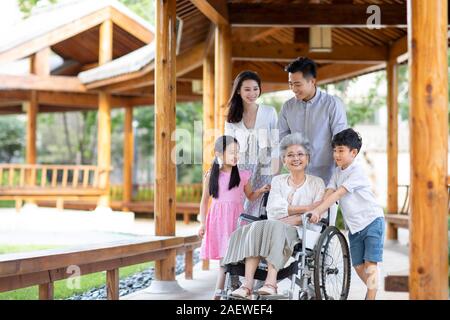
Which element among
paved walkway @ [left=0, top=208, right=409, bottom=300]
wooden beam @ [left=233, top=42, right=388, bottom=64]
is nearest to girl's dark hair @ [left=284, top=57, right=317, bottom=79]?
paved walkway @ [left=0, top=208, right=409, bottom=300]

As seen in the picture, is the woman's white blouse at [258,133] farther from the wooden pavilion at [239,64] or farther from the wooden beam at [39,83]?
the wooden beam at [39,83]

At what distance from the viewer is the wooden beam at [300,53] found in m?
9.16

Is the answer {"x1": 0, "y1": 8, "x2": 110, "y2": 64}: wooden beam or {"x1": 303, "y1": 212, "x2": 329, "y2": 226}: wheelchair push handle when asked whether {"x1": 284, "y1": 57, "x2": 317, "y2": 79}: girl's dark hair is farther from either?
{"x1": 0, "y1": 8, "x2": 110, "y2": 64}: wooden beam

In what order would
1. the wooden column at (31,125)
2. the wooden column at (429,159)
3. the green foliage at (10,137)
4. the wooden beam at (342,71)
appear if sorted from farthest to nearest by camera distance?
the green foliage at (10,137)
the wooden column at (31,125)
the wooden beam at (342,71)
the wooden column at (429,159)

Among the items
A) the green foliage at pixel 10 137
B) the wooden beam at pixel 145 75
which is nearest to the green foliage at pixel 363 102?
the wooden beam at pixel 145 75

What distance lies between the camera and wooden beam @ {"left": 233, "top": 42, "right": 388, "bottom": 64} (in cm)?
916

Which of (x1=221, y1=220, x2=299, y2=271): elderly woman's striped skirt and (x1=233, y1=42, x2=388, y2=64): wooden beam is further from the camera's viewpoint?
(x1=233, y1=42, x2=388, y2=64): wooden beam

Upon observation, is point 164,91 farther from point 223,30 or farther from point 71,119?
point 71,119

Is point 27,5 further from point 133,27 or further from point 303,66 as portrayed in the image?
point 303,66

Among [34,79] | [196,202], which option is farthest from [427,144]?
[196,202]

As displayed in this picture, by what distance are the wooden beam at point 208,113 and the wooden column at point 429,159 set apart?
4.43 meters

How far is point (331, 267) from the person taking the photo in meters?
4.04

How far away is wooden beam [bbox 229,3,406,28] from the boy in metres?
3.47

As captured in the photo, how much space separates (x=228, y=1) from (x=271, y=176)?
3336mm
